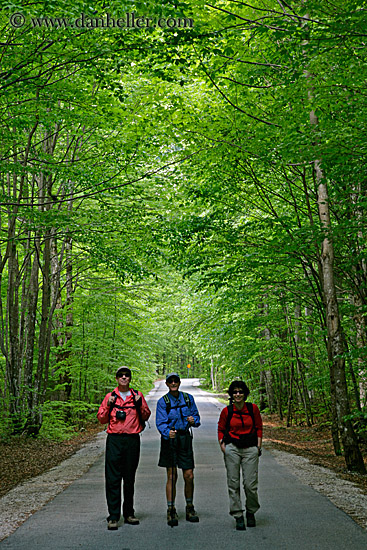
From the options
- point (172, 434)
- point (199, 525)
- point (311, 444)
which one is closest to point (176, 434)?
point (172, 434)

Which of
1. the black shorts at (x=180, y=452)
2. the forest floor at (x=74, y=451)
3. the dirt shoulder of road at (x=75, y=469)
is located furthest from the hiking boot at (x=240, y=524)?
the forest floor at (x=74, y=451)

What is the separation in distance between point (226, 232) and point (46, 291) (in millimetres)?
6619

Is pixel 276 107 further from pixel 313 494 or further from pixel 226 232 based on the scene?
pixel 313 494

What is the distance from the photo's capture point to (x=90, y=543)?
517cm

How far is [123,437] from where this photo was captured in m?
6.23

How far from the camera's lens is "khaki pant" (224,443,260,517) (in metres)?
5.81

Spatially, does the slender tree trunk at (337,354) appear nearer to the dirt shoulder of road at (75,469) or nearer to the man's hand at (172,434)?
A: the dirt shoulder of road at (75,469)

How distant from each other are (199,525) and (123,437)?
53.2 inches

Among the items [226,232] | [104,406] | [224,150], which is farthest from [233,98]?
[104,406]

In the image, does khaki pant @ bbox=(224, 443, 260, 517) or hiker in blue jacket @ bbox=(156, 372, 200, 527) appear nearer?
khaki pant @ bbox=(224, 443, 260, 517)

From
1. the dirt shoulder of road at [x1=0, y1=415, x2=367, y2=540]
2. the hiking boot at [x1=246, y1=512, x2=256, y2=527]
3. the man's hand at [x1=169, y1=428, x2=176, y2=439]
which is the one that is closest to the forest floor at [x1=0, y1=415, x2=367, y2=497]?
the dirt shoulder of road at [x1=0, y1=415, x2=367, y2=540]

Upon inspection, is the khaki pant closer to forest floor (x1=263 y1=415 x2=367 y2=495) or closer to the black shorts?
the black shorts

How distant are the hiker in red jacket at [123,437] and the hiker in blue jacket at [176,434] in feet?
0.98

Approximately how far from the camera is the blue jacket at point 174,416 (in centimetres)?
622
